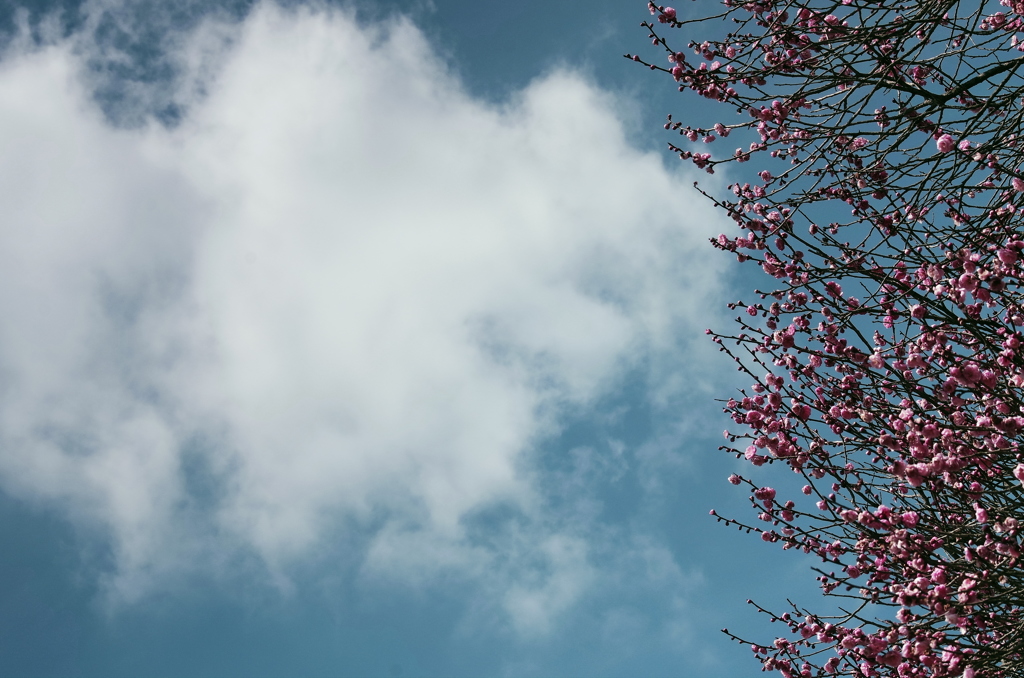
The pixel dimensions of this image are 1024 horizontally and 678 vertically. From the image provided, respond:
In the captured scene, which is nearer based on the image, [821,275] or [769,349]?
[821,275]

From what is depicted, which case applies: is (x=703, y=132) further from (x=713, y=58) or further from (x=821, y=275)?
(x=821, y=275)

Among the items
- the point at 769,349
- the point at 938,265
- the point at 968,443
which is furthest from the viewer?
the point at 769,349

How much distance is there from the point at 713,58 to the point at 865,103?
1247mm

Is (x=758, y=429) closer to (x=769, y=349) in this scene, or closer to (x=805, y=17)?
(x=769, y=349)

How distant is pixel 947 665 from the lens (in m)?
5.07

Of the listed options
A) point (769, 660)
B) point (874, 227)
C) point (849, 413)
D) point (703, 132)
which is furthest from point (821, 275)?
point (769, 660)

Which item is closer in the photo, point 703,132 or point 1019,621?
point 1019,621

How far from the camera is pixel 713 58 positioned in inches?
238

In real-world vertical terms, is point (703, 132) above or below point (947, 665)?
above

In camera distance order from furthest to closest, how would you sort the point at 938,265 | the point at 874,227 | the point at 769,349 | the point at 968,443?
the point at 769,349, the point at 874,227, the point at 938,265, the point at 968,443

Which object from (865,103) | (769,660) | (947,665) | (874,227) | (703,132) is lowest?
(947,665)

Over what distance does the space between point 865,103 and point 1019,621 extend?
12.6 feet

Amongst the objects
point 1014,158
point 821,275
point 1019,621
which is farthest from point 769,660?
point 1014,158

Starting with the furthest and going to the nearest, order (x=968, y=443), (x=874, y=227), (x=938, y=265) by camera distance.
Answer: (x=874, y=227)
(x=938, y=265)
(x=968, y=443)
